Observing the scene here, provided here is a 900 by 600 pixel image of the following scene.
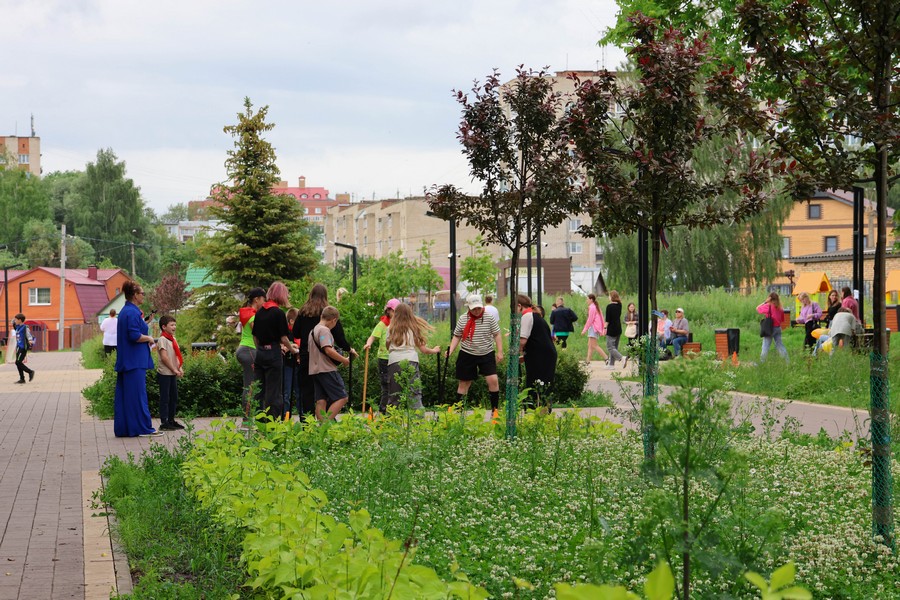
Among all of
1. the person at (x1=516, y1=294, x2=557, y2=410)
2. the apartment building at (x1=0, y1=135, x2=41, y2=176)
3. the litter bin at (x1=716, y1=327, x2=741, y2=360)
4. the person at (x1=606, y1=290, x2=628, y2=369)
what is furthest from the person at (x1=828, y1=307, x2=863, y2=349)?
the apartment building at (x1=0, y1=135, x2=41, y2=176)

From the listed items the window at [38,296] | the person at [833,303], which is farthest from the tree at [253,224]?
the window at [38,296]

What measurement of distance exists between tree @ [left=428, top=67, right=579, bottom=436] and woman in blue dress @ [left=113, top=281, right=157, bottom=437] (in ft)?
12.9

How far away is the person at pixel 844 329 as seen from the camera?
1936 centimetres

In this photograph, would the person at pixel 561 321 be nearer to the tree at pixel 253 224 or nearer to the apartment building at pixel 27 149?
the tree at pixel 253 224

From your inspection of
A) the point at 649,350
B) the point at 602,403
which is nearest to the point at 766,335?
the point at 602,403

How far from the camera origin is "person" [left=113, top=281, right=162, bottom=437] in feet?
38.2

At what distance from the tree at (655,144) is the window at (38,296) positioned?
7269 cm

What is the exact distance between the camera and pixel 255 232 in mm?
30625

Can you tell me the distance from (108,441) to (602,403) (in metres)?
7.05

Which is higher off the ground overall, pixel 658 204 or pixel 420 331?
pixel 658 204

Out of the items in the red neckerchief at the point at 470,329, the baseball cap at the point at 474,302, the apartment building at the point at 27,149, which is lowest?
the red neckerchief at the point at 470,329

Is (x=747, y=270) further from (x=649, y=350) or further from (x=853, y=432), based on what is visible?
(x=649, y=350)

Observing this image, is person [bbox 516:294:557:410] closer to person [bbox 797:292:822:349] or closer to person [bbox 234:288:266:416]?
person [bbox 234:288:266:416]

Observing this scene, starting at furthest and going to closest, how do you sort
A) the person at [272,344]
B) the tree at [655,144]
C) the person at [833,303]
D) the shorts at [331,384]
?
the person at [833,303]
the person at [272,344]
the shorts at [331,384]
the tree at [655,144]
